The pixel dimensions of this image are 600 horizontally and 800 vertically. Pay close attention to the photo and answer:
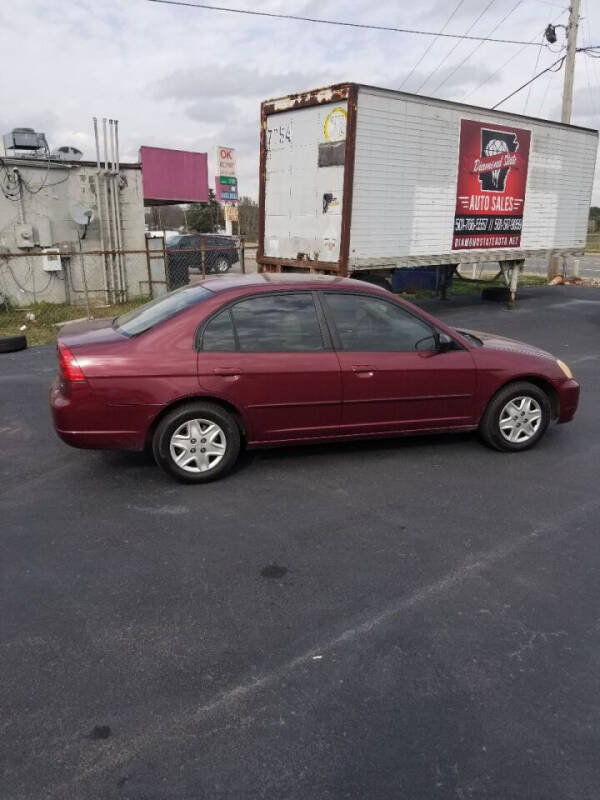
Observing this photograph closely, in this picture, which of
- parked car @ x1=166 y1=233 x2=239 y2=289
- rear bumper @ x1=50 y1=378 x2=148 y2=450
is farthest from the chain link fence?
rear bumper @ x1=50 y1=378 x2=148 y2=450

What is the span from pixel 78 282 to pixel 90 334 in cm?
1146

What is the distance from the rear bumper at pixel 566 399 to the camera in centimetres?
556

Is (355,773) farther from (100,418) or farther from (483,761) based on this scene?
(100,418)

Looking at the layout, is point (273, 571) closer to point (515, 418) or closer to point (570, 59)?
point (515, 418)

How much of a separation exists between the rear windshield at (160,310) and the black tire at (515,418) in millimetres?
2525

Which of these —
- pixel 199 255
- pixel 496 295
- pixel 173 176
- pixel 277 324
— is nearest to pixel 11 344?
pixel 277 324

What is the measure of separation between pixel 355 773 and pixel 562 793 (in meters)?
0.72

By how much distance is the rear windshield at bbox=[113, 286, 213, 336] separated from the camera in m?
4.86

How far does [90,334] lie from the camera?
16.3 ft

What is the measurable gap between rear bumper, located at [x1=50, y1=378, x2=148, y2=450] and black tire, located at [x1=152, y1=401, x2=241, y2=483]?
14cm

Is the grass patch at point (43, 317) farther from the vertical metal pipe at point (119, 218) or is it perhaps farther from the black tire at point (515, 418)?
the black tire at point (515, 418)

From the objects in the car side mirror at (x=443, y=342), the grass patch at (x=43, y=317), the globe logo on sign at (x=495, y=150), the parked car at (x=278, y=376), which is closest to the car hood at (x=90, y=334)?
the parked car at (x=278, y=376)

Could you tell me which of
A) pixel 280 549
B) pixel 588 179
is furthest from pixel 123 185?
pixel 280 549

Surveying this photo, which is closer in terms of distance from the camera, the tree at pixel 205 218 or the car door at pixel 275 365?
the car door at pixel 275 365
